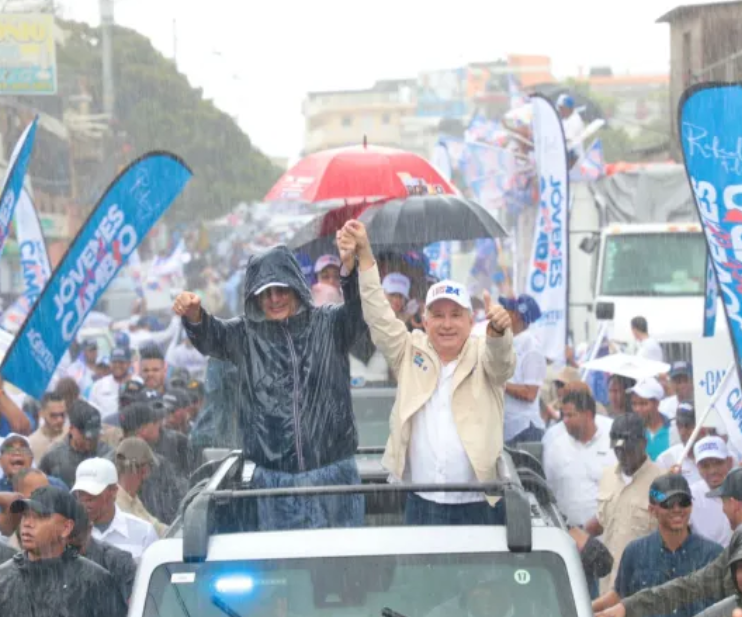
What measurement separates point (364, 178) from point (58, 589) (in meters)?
6.00

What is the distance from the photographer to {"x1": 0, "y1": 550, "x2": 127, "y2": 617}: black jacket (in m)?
5.91

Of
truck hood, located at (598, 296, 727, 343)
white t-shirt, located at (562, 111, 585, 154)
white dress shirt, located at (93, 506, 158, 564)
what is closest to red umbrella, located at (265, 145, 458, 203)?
white dress shirt, located at (93, 506, 158, 564)

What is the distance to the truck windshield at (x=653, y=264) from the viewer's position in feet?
62.0

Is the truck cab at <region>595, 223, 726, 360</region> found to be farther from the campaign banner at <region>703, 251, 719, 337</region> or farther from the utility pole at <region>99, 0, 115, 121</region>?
the utility pole at <region>99, 0, 115, 121</region>

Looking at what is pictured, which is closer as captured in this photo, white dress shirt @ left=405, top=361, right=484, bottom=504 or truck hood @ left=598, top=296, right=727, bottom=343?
white dress shirt @ left=405, top=361, right=484, bottom=504

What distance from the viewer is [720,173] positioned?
7.25 m

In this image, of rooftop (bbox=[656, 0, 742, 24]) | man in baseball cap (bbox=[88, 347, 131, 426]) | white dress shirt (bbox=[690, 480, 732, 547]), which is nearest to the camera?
white dress shirt (bbox=[690, 480, 732, 547])

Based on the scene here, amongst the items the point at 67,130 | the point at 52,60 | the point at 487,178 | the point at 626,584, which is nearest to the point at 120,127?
the point at 67,130

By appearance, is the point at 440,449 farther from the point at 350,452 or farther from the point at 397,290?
the point at 397,290

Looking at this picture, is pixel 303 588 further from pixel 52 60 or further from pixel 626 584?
pixel 52 60


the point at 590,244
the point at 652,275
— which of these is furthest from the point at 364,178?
the point at 590,244

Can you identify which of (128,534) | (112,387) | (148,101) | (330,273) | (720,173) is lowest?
(128,534)

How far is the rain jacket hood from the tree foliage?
117 feet

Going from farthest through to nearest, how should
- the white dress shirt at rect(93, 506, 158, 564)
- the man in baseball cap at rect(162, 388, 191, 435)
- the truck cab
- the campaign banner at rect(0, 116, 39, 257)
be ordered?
the truck cab → the man in baseball cap at rect(162, 388, 191, 435) → the campaign banner at rect(0, 116, 39, 257) → the white dress shirt at rect(93, 506, 158, 564)
